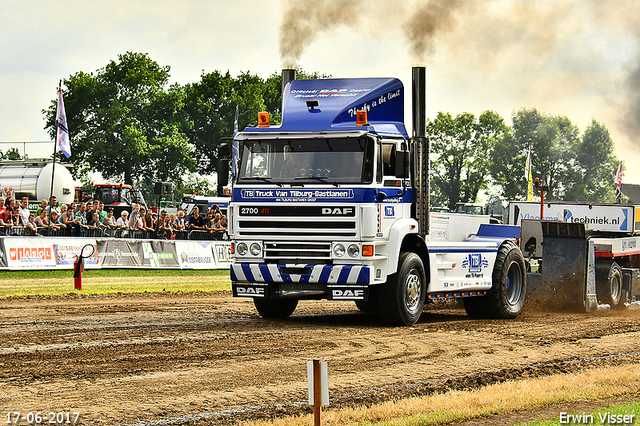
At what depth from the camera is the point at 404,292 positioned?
13195 millimetres

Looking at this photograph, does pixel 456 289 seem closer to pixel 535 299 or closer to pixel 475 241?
pixel 475 241

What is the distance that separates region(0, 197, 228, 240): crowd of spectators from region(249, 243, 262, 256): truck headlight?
11.2 m

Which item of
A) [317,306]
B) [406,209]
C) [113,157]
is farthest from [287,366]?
[113,157]

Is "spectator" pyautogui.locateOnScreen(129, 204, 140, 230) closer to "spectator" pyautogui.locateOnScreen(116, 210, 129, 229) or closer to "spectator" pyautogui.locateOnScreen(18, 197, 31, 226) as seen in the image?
"spectator" pyautogui.locateOnScreen(116, 210, 129, 229)

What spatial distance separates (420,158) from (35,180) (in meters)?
31.7

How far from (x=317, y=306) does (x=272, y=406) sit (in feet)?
34.6

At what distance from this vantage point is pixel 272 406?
24.6ft

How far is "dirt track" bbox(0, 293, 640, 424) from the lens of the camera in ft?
25.3

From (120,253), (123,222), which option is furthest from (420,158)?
(123,222)

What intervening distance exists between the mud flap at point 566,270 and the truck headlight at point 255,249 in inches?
255

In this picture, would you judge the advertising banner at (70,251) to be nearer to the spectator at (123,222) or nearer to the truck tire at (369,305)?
the spectator at (123,222)

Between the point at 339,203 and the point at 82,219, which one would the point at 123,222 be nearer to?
the point at 82,219

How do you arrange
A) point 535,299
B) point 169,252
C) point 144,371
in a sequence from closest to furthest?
point 144,371 → point 535,299 → point 169,252

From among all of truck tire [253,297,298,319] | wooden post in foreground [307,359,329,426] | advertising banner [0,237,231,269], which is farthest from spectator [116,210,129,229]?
wooden post in foreground [307,359,329,426]
